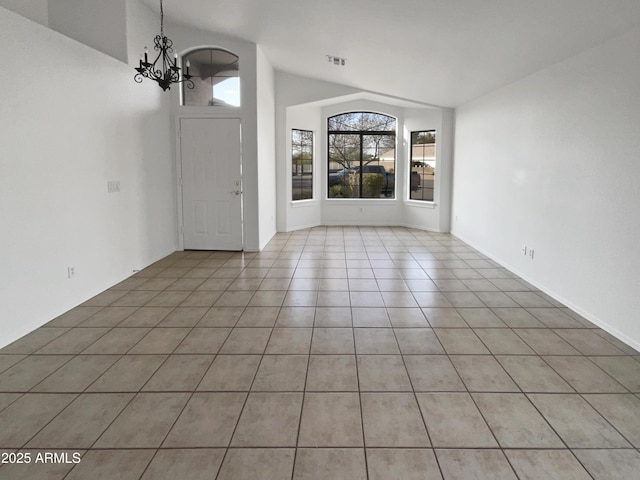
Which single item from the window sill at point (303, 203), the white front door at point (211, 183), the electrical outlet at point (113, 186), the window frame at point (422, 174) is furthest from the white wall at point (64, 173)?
the window frame at point (422, 174)

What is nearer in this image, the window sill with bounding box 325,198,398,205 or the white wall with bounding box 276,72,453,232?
the white wall with bounding box 276,72,453,232

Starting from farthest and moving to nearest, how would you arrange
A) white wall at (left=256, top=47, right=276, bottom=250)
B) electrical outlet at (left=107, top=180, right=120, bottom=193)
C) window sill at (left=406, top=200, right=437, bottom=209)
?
window sill at (left=406, top=200, right=437, bottom=209), white wall at (left=256, top=47, right=276, bottom=250), electrical outlet at (left=107, top=180, right=120, bottom=193)

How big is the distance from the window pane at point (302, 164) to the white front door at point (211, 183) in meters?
2.45

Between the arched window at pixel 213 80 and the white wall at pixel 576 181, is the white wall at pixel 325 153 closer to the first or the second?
the arched window at pixel 213 80

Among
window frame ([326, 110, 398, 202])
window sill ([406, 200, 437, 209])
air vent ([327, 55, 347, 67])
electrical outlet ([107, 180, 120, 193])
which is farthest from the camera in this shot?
window frame ([326, 110, 398, 202])

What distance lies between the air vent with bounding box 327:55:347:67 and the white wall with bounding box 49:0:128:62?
2.76 meters

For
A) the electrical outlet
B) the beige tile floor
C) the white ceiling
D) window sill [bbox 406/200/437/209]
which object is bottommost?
the beige tile floor

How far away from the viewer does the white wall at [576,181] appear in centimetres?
342

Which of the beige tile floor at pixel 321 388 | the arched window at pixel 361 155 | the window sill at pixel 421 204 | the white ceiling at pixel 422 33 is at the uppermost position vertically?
the white ceiling at pixel 422 33

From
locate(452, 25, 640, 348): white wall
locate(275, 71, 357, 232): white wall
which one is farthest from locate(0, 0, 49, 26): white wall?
locate(452, 25, 640, 348): white wall

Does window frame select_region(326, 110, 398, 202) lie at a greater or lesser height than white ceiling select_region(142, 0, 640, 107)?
lesser

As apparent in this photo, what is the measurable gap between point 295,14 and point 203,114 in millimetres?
2282

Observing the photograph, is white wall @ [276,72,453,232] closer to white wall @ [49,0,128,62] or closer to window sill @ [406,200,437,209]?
window sill @ [406,200,437,209]

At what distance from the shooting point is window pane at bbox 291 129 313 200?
9.16 metres
